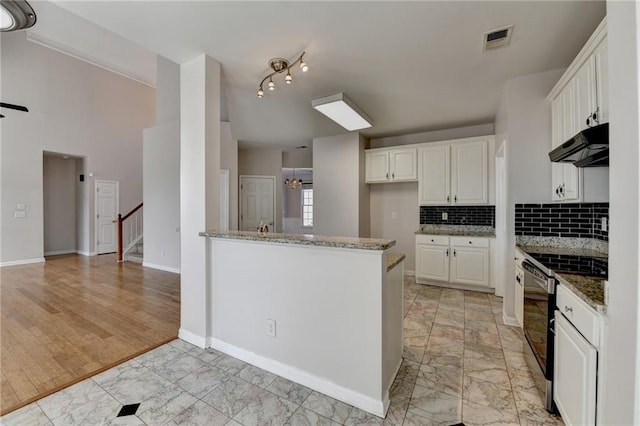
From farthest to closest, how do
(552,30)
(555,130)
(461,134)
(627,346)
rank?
(461,134)
(555,130)
(552,30)
(627,346)

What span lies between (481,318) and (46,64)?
9.71 meters

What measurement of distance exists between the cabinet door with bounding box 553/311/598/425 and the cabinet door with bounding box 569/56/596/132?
4.59ft

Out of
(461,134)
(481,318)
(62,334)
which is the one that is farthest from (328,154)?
(62,334)

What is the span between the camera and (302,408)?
168cm

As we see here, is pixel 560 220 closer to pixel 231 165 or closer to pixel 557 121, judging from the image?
pixel 557 121

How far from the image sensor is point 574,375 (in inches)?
51.4

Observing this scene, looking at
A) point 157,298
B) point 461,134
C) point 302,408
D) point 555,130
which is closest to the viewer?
point 302,408

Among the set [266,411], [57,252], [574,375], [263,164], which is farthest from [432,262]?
[57,252]

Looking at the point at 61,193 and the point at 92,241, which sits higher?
the point at 61,193

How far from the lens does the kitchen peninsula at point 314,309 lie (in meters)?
1.66

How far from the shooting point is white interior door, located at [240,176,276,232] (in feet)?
21.1

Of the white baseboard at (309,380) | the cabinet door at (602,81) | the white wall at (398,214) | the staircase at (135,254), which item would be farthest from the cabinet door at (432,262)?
the staircase at (135,254)

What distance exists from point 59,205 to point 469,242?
9.58m

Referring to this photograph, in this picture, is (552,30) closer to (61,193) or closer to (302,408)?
(302,408)
